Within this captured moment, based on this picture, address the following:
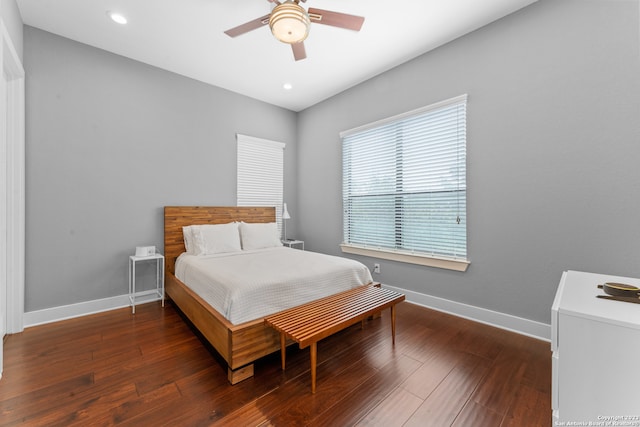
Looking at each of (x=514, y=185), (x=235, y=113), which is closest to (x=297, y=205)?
(x=235, y=113)

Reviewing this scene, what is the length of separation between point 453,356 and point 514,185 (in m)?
1.65

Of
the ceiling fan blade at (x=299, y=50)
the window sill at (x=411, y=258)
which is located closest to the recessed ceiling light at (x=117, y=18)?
the ceiling fan blade at (x=299, y=50)

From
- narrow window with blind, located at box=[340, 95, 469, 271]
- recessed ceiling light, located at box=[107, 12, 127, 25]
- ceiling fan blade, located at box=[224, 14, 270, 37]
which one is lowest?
narrow window with blind, located at box=[340, 95, 469, 271]

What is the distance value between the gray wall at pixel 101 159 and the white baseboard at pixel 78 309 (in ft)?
0.21

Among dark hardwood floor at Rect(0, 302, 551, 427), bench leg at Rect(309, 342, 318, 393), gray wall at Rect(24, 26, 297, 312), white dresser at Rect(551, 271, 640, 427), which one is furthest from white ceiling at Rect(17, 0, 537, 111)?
dark hardwood floor at Rect(0, 302, 551, 427)

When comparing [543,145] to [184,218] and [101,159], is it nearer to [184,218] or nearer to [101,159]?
[184,218]

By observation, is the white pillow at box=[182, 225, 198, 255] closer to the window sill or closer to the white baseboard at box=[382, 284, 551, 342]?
the window sill

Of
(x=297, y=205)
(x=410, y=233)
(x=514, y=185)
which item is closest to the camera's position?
(x=514, y=185)

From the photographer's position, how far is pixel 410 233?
3.28 m

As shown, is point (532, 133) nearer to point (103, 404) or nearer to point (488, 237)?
point (488, 237)

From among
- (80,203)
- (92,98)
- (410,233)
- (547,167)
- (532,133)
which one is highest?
(92,98)

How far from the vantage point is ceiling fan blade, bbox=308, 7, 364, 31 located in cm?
192

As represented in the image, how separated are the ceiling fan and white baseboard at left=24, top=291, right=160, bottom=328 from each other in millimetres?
3151

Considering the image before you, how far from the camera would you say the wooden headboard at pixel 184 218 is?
134 inches
